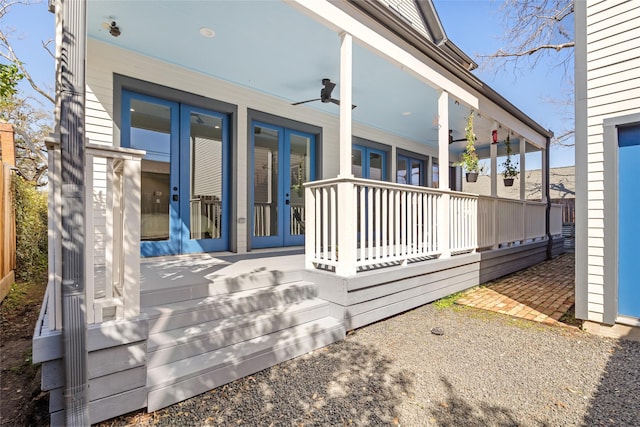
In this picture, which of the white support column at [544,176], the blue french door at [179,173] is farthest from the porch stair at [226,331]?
the white support column at [544,176]

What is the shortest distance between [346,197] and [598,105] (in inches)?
107

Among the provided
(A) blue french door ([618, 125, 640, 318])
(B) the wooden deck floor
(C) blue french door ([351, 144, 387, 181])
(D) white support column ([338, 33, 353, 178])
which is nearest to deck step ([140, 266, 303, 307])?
(B) the wooden deck floor

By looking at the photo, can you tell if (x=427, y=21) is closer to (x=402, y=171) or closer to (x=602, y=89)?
(x=402, y=171)

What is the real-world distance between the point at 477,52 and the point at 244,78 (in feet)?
28.3

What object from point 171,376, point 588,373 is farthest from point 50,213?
point 588,373

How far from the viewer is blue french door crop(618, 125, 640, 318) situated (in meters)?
2.94

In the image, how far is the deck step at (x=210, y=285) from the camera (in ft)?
8.08

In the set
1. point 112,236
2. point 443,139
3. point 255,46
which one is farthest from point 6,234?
point 443,139

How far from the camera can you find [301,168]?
5852 millimetres

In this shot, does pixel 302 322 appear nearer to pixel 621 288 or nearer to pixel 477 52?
pixel 621 288

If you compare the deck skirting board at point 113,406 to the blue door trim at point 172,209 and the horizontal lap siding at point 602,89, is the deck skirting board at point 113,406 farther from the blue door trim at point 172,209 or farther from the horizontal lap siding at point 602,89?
the horizontal lap siding at point 602,89

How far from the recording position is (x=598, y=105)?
3.13 meters

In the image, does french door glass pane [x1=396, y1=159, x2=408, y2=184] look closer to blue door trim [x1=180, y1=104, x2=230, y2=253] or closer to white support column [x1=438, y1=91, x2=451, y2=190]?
white support column [x1=438, y1=91, x2=451, y2=190]

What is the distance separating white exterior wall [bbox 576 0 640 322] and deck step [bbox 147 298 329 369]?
2.79m
